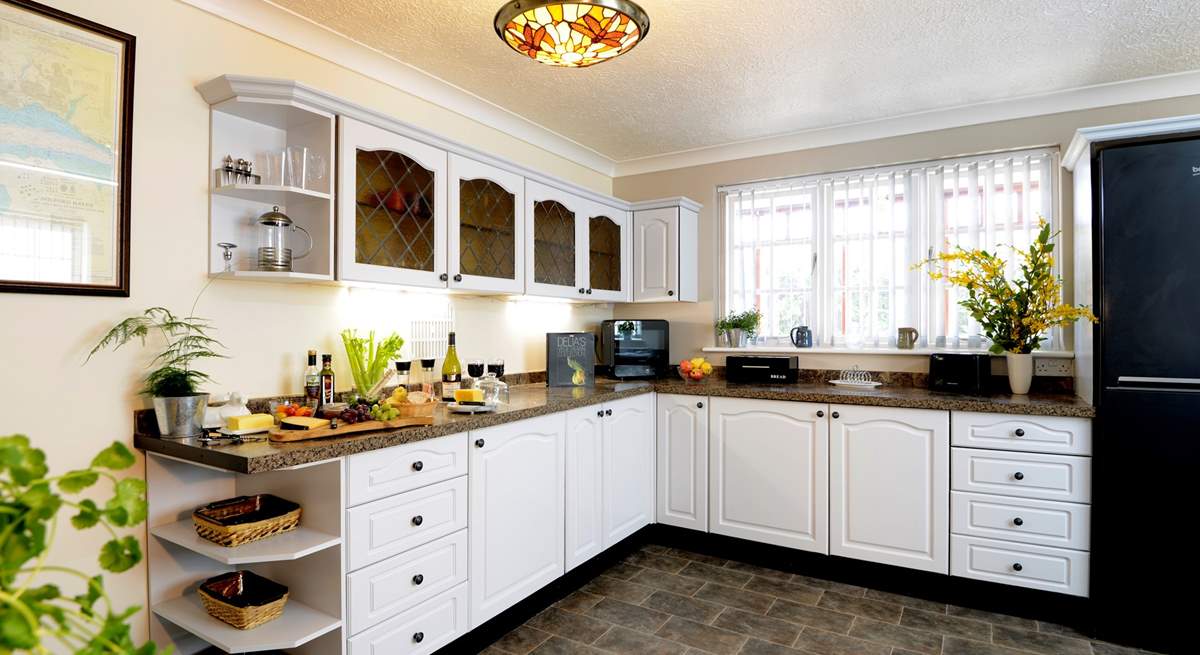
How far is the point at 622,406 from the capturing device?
3.38 m

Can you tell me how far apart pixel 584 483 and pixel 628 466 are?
434 mm

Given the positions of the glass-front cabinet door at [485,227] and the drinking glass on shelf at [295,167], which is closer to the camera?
the drinking glass on shelf at [295,167]

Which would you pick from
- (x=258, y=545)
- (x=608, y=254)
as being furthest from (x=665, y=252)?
(x=258, y=545)

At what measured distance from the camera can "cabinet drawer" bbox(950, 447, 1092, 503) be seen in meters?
2.71

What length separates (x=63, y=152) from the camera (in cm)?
190

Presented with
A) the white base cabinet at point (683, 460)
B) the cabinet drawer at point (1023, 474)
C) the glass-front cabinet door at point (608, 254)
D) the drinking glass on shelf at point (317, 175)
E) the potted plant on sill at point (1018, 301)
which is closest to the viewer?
the drinking glass on shelf at point (317, 175)

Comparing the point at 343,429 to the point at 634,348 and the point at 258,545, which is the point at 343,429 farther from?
the point at 634,348

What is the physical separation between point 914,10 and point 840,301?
1846 mm

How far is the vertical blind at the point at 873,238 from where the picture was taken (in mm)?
3445

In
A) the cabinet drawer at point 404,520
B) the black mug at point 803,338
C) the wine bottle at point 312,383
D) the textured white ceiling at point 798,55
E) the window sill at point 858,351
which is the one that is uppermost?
the textured white ceiling at point 798,55

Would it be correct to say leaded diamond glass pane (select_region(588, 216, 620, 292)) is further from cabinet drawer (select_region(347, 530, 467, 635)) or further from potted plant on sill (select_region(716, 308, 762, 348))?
cabinet drawer (select_region(347, 530, 467, 635))

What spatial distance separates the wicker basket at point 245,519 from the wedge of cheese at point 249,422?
0.25 meters

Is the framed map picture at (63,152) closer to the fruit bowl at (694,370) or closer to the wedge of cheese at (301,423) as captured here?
the wedge of cheese at (301,423)

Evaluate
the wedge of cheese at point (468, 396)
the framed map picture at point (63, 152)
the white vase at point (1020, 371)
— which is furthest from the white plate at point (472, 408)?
the white vase at point (1020, 371)
